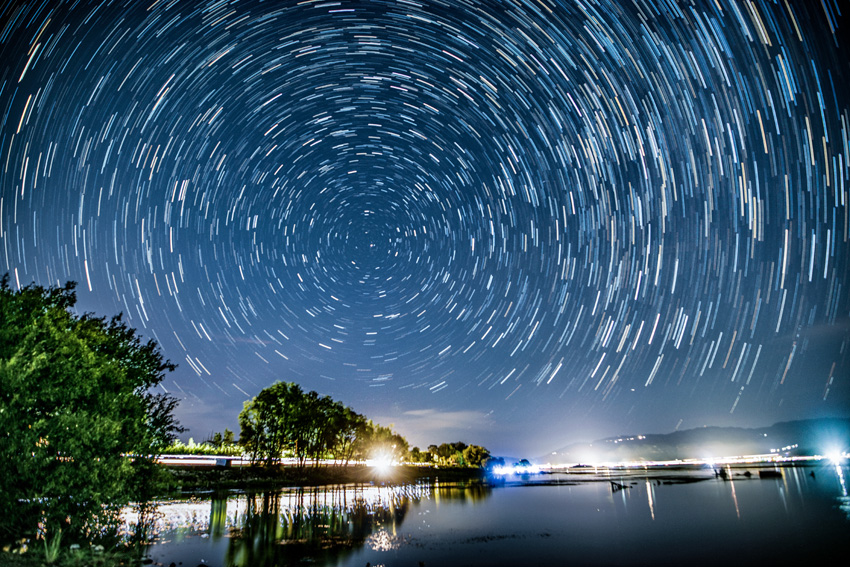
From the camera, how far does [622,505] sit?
53.1 meters

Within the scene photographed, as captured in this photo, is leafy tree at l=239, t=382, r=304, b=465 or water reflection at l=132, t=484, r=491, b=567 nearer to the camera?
water reflection at l=132, t=484, r=491, b=567

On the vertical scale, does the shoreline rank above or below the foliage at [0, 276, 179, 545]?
below

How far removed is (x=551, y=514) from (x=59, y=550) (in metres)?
42.5

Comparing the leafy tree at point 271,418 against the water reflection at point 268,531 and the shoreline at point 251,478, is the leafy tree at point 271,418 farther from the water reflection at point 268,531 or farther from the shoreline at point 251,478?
the water reflection at point 268,531

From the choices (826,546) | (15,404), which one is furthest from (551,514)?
(15,404)

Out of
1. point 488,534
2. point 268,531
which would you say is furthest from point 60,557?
point 488,534

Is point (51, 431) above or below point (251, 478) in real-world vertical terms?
above

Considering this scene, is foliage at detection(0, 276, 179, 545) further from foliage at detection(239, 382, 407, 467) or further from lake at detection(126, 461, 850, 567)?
foliage at detection(239, 382, 407, 467)

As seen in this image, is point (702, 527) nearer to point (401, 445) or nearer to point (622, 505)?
point (622, 505)

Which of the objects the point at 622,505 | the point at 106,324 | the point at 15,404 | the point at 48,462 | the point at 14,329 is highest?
the point at 106,324

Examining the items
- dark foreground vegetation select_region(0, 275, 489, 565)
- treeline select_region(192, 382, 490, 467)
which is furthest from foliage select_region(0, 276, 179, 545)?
treeline select_region(192, 382, 490, 467)

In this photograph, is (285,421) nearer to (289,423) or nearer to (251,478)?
(289,423)

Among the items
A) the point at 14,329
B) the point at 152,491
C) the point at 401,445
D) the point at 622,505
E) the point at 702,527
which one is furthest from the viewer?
the point at 401,445

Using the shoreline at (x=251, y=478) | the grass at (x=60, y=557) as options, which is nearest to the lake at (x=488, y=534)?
the grass at (x=60, y=557)
